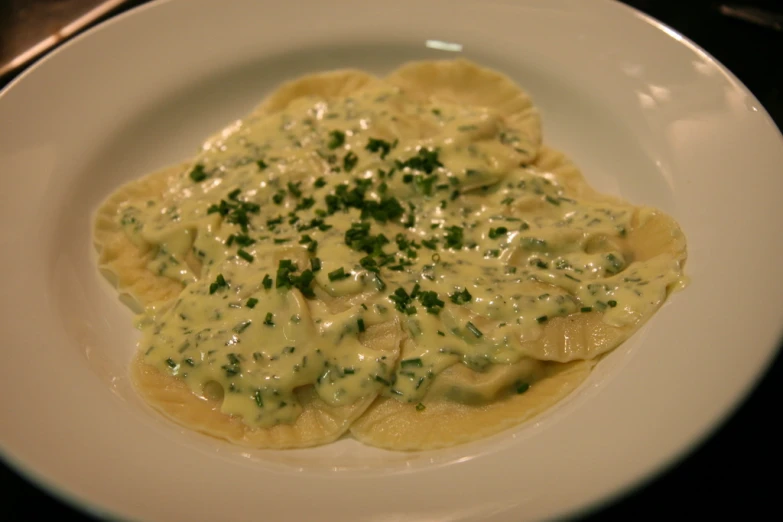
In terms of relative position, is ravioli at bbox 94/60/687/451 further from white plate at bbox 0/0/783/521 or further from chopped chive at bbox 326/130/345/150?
white plate at bbox 0/0/783/521

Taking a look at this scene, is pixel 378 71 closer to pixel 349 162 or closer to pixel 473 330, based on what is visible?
pixel 349 162

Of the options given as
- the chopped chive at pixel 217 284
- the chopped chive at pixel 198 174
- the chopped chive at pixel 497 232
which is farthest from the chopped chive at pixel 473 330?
the chopped chive at pixel 198 174

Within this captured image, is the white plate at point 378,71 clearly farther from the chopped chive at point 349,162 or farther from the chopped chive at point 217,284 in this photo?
the chopped chive at point 349,162

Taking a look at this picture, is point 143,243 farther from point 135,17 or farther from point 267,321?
point 135,17

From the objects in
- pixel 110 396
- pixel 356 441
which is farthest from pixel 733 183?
pixel 110 396

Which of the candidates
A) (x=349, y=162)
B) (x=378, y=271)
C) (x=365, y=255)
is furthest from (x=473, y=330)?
(x=349, y=162)

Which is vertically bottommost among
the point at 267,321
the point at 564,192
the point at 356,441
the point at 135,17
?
the point at 356,441
